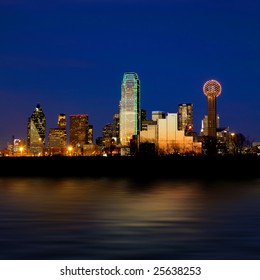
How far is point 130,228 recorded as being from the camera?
2683 cm

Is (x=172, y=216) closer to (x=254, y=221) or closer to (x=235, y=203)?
(x=254, y=221)

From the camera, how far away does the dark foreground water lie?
20812 millimetres

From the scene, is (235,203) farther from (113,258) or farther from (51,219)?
(113,258)

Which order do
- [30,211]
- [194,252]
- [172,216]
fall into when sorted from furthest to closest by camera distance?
[30,211]
[172,216]
[194,252]

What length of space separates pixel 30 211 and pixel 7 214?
1977mm

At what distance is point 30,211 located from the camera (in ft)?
117

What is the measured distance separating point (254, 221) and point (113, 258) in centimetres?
1205

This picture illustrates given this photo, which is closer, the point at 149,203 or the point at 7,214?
the point at 7,214

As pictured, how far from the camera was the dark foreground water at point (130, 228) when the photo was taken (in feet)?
68.3

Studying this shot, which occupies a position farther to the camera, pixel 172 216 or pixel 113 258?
pixel 172 216

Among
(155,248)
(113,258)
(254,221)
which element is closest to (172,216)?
(254,221)
